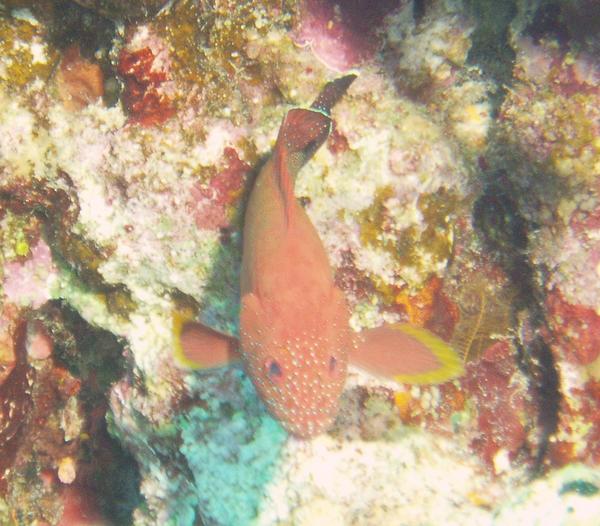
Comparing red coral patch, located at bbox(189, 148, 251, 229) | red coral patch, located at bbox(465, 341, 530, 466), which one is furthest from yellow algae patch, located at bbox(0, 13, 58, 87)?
red coral patch, located at bbox(465, 341, 530, 466)

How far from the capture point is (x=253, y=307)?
10.2 ft

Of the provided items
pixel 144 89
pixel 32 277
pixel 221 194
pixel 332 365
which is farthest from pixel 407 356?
pixel 32 277

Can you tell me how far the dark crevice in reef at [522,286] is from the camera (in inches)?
147

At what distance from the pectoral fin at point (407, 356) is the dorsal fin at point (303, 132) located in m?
1.19

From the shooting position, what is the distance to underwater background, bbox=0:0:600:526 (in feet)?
12.1

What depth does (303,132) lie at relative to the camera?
140 inches

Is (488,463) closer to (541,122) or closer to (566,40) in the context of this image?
(541,122)

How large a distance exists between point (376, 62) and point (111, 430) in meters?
4.09

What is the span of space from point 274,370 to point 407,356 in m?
0.91

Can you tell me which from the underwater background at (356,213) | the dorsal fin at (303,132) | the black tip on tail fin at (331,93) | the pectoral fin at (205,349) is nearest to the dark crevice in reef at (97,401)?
the underwater background at (356,213)

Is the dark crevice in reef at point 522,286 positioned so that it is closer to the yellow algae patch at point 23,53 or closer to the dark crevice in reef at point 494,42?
the dark crevice in reef at point 494,42

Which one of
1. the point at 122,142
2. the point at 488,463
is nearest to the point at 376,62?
the point at 122,142

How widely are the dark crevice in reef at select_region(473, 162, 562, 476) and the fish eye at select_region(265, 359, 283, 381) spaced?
203 centimetres

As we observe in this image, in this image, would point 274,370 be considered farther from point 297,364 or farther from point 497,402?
point 497,402
